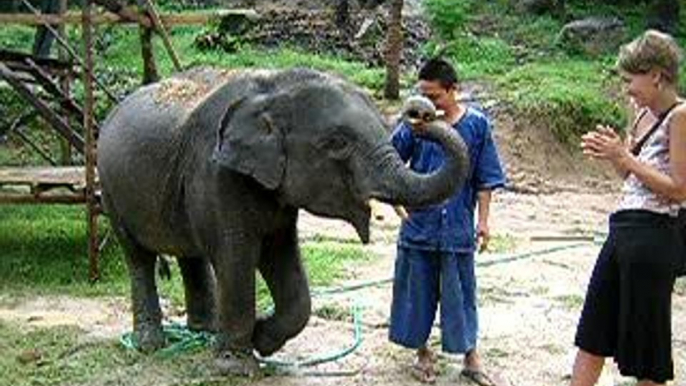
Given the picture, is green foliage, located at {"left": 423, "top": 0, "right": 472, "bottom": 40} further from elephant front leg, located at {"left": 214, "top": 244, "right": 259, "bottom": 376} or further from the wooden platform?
elephant front leg, located at {"left": 214, "top": 244, "right": 259, "bottom": 376}

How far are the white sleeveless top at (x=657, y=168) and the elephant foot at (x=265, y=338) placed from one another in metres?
2.24

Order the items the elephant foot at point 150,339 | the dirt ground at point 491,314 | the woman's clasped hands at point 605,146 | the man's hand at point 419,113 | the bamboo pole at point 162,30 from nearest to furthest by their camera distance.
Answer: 1. the woman's clasped hands at point 605,146
2. the man's hand at point 419,113
3. the dirt ground at point 491,314
4. the elephant foot at point 150,339
5. the bamboo pole at point 162,30

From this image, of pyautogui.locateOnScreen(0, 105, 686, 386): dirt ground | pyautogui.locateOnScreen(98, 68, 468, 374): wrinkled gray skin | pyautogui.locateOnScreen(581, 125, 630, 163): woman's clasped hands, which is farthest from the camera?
pyautogui.locateOnScreen(0, 105, 686, 386): dirt ground

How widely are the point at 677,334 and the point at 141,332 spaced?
3.33 m

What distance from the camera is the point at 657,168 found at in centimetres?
509

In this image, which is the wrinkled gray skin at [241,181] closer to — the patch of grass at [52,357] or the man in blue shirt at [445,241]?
the patch of grass at [52,357]

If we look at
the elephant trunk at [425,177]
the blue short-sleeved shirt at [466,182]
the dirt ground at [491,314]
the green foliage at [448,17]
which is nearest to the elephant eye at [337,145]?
the elephant trunk at [425,177]

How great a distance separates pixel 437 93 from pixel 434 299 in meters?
1.09

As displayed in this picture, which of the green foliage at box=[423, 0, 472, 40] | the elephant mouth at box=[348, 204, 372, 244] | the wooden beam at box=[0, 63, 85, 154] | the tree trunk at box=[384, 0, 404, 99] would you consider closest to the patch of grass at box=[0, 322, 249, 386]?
the elephant mouth at box=[348, 204, 372, 244]

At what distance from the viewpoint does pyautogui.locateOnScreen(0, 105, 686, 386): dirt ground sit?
22.0ft

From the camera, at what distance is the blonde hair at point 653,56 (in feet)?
16.2

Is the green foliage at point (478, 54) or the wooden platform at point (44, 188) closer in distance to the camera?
the wooden platform at point (44, 188)

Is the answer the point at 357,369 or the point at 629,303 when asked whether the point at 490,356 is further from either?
the point at 629,303

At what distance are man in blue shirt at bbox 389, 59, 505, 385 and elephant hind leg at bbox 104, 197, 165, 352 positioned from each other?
4.82 feet
